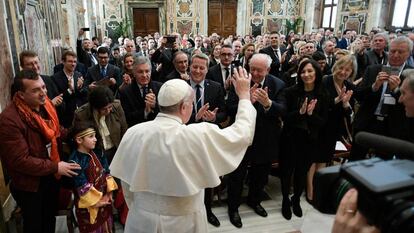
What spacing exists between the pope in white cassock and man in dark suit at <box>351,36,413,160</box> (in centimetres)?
222

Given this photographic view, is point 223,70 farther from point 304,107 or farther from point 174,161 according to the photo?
point 174,161

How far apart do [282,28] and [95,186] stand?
58.3ft

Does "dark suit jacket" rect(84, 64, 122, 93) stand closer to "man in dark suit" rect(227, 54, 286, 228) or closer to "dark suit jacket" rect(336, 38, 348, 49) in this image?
"man in dark suit" rect(227, 54, 286, 228)

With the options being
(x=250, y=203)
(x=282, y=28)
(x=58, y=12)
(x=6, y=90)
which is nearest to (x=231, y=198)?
(x=250, y=203)

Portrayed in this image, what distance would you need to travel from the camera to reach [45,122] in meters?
2.91

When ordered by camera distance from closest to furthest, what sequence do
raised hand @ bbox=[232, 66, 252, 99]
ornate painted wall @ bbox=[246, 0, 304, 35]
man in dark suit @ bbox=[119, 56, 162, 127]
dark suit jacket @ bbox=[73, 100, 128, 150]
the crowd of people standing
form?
1. raised hand @ bbox=[232, 66, 252, 99]
2. the crowd of people standing
3. dark suit jacket @ bbox=[73, 100, 128, 150]
4. man in dark suit @ bbox=[119, 56, 162, 127]
5. ornate painted wall @ bbox=[246, 0, 304, 35]

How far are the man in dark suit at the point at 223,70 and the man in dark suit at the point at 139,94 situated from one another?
1.31 metres

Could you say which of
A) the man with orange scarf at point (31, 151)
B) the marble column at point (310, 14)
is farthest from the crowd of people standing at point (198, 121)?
the marble column at point (310, 14)

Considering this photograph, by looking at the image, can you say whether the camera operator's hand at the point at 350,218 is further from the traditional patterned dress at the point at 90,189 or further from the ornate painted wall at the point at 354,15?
the ornate painted wall at the point at 354,15

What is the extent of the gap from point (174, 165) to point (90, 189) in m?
1.41

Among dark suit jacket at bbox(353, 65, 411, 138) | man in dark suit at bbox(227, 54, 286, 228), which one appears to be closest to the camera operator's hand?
man in dark suit at bbox(227, 54, 286, 228)

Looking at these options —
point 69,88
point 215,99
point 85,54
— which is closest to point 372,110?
point 215,99

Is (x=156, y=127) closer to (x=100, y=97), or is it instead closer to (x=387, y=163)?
(x=100, y=97)

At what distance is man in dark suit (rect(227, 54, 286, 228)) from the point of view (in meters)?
3.54
